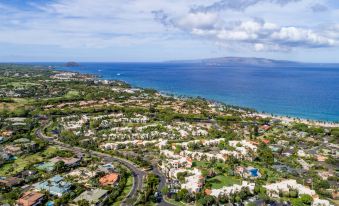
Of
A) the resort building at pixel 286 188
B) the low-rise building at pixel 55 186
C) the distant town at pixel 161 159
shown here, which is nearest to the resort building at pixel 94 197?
the distant town at pixel 161 159

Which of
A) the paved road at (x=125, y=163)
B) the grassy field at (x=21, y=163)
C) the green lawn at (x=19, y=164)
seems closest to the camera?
the paved road at (x=125, y=163)

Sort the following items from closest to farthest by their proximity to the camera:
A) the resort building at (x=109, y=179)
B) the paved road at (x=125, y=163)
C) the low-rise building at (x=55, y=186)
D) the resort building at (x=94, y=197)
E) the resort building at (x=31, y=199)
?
the resort building at (x=31, y=199) < the resort building at (x=94, y=197) < the low-rise building at (x=55, y=186) < the paved road at (x=125, y=163) < the resort building at (x=109, y=179)

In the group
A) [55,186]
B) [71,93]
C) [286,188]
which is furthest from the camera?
[71,93]

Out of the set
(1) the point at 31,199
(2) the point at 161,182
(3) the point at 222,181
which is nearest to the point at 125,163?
(2) the point at 161,182

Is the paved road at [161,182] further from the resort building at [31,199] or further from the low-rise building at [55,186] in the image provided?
the resort building at [31,199]

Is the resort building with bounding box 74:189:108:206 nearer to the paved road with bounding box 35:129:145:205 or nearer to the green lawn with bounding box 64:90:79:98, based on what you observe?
the paved road with bounding box 35:129:145:205

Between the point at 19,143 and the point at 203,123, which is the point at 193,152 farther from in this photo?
the point at 19,143

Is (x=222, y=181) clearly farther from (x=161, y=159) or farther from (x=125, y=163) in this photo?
(x=125, y=163)
